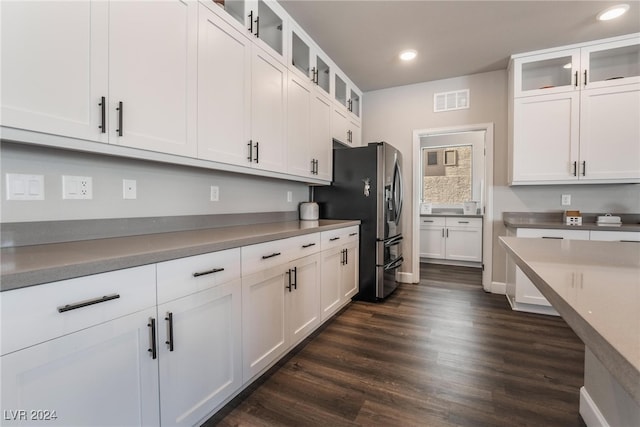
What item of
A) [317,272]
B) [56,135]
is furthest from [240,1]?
[317,272]

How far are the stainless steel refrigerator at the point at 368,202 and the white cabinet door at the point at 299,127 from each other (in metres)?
0.52

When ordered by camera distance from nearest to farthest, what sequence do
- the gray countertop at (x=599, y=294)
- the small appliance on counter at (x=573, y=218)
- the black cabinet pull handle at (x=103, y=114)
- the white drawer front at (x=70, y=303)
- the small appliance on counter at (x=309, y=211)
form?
the gray countertop at (x=599, y=294) → the white drawer front at (x=70, y=303) → the black cabinet pull handle at (x=103, y=114) → the small appliance on counter at (x=573, y=218) → the small appliance on counter at (x=309, y=211)

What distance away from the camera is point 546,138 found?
3006 mm

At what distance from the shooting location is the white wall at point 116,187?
124 cm

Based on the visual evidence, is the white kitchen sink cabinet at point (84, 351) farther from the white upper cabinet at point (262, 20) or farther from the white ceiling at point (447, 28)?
the white ceiling at point (447, 28)

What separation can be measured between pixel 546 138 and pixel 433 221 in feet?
7.83

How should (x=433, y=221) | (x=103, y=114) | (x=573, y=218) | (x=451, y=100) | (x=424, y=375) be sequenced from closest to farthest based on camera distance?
(x=103, y=114)
(x=424, y=375)
(x=573, y=218)
(x=451, y=100)
(x=433, y=221)

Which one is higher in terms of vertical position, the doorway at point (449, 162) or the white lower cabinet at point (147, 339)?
the doorway at point (449, 162)

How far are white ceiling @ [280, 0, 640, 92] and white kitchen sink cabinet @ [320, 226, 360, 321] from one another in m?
1.81

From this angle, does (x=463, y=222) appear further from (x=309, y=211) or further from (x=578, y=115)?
(x=309, y=211)

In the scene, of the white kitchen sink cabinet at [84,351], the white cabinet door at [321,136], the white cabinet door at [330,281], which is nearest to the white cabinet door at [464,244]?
the white cabinet door at [321,136]

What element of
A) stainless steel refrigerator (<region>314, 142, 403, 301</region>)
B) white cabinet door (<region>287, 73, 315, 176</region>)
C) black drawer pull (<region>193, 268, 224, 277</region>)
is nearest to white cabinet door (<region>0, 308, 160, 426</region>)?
black drawer pull (<region>193, 268, 224, 277</region>)

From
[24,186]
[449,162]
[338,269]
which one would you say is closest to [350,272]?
[338,269]

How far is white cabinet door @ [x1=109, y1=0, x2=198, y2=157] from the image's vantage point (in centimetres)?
128
